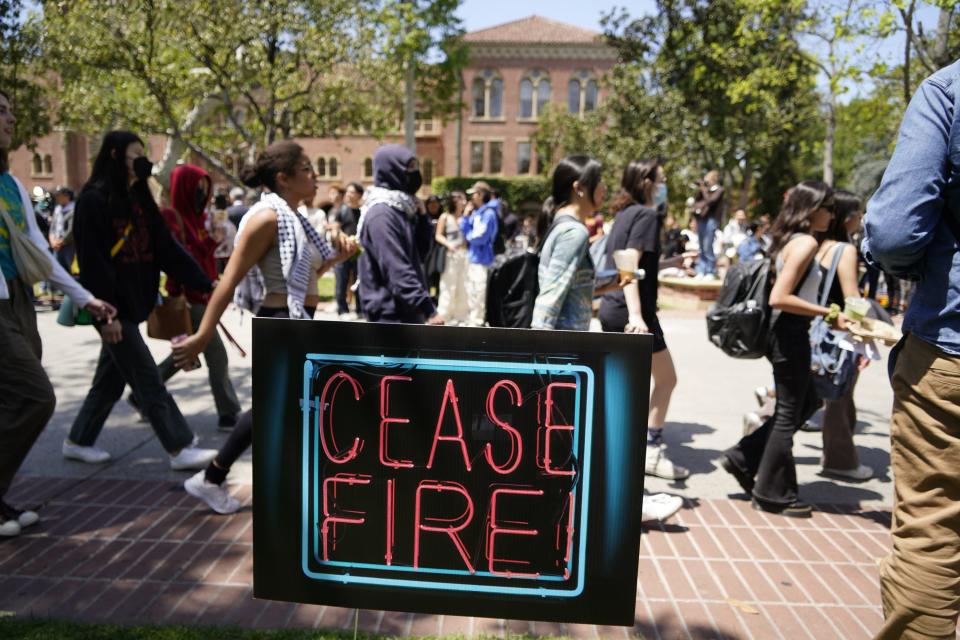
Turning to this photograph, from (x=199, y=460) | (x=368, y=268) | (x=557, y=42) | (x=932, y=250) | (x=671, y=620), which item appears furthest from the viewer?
(x=557, y=42)

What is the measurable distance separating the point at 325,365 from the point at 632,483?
95 cm

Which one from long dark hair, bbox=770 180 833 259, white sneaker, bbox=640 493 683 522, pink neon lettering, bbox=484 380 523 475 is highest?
long dark hair, bbox=770 180 833 259

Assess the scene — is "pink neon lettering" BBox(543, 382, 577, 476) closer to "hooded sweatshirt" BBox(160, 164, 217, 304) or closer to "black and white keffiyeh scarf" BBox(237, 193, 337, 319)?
"black and white keffiyeh scarf" BBox(237, 193, 337, 319)

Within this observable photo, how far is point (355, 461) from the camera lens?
2168 millimetres

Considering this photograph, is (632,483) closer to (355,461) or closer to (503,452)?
(503,452)

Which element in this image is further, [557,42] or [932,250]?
[557,42]

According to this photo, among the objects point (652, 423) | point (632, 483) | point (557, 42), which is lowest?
point (652, 423)

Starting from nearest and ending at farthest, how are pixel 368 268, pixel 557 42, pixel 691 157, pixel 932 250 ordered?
pixel 932 250 → pixel 368 268 → pixel 691 157 → pixel 557 42

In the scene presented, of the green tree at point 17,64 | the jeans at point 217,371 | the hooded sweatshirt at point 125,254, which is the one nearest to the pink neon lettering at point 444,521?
the hooded sweatshirt at point 125,254

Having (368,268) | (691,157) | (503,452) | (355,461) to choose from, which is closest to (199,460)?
(368,268)

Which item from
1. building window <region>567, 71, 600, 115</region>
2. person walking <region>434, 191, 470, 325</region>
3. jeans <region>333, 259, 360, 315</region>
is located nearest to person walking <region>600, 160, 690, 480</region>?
person walking <region>434, 191, 470, 325</region>

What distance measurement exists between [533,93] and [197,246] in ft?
165

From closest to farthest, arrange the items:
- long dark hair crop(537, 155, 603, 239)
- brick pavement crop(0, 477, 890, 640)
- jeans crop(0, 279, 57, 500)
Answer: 1. brick pavement crop(0, 477, 890, 640)
2. jeans crop(0, 279, 57, 500)
3. long dark hair crop(537, 155, 603, 239)

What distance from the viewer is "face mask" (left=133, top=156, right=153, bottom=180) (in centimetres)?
420
